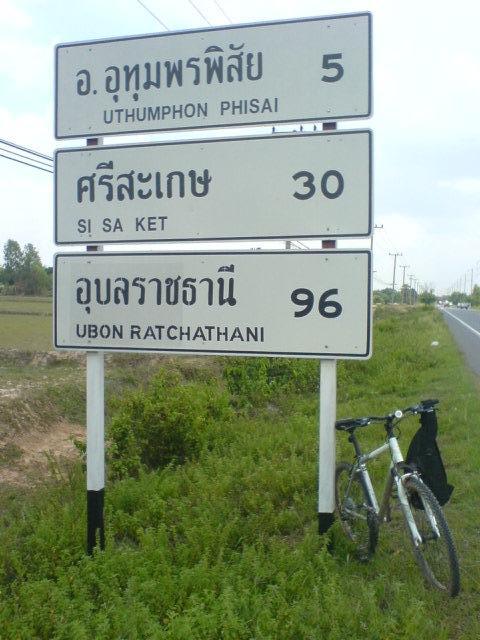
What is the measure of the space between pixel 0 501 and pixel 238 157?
3768mm

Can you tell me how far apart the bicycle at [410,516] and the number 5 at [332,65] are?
1.91 meters

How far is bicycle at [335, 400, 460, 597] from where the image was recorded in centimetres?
321

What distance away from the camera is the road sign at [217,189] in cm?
336

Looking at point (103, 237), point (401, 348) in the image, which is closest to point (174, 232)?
point (103, 237)

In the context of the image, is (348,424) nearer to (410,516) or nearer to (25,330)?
(410,516)

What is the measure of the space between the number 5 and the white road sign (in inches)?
38.0

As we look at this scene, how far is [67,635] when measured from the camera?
9.48 ft

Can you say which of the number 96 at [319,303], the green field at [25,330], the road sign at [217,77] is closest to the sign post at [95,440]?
the road sign at [217,77]

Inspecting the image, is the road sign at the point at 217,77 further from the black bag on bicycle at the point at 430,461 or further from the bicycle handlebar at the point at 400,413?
the black bag on bicycle at the point at 430,461

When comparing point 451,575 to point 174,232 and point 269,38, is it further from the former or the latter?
point 269,38

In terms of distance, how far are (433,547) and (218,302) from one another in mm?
1792

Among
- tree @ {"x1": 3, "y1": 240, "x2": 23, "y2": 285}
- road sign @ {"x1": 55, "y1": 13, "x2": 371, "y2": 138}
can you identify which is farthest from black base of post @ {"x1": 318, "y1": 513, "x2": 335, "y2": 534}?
tree @ {"x1": 3, "y1": 240, "x2": 23, "y2": 285}

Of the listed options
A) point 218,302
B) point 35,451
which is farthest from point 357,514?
point 35,451

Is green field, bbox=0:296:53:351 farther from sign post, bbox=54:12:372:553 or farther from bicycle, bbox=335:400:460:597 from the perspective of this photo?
bicycle, bbox=335:400:460:597
